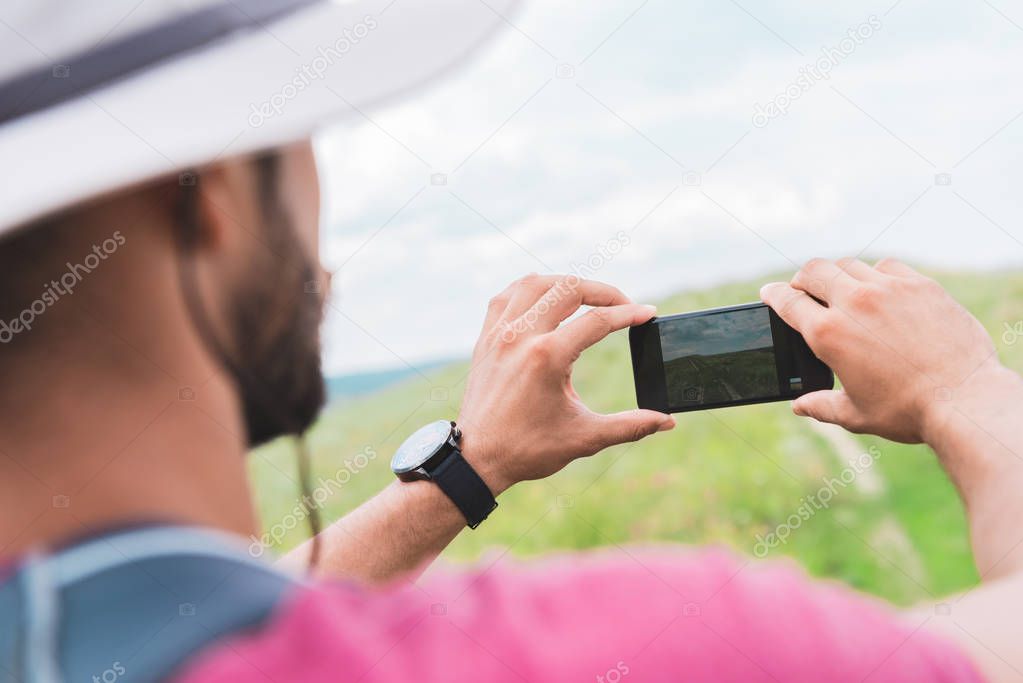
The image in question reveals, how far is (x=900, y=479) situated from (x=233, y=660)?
544cm

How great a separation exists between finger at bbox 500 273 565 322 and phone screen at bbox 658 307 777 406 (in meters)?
0.26

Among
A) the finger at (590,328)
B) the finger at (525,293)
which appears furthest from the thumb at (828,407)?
the finger at (525,293)

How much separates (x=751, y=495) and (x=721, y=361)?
394 cm

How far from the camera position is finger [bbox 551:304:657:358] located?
5.56ft

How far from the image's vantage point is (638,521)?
5.65 metres

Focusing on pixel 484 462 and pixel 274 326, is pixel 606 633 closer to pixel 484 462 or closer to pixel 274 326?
pixel 274 326

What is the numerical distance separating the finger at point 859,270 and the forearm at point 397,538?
0.82 meters

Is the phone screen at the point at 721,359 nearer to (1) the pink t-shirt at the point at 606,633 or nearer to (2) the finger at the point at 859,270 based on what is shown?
(2) the finger at the point at 859,270

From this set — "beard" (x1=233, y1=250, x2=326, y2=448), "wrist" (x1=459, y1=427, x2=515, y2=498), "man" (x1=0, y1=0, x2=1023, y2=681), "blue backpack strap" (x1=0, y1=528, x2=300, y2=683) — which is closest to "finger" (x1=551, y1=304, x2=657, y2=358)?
"wrist" (x1=459, y1=427, x2=515, y2=498)

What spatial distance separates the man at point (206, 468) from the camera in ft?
2.32

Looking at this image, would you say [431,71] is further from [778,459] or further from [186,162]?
[778,459]

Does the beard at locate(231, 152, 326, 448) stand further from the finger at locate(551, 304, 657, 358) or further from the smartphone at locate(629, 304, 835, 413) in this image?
the smartphone at locate(629, 304, 835, 413)

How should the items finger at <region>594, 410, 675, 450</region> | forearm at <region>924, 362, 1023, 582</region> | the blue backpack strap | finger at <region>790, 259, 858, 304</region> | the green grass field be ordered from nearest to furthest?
the blue backpack strap → forearm at <region>924, 362, 1023, 582</region> → finger at <region>790, 259, 858, 304</region> → finger at <region>594, 410, 675, 450</region> → the green grass field

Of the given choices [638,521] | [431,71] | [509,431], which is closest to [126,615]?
[431,71]
